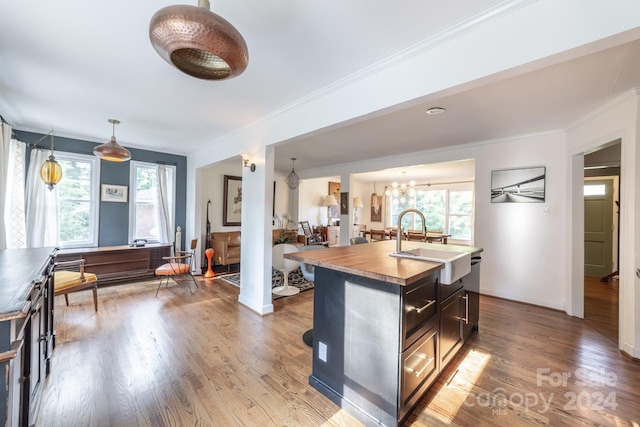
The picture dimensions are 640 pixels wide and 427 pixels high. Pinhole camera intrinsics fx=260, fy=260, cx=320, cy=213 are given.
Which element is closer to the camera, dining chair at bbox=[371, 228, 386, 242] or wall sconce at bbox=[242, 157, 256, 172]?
wall sconce at bbox=[242, 157, 256, 172]

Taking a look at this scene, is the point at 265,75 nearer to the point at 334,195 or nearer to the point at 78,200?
the point at 78,200

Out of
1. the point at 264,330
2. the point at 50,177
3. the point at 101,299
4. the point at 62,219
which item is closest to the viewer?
the point at 264,330

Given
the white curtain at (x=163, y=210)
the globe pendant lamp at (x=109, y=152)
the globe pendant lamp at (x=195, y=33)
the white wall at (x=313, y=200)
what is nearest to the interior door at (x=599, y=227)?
the white wall at (x=313, y=200)

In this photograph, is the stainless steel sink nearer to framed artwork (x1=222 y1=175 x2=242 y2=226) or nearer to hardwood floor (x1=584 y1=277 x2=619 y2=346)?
hardwood floor (x1=584 y1=277 x2=619 y2=346)

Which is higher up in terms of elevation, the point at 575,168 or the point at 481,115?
the point at 481,115

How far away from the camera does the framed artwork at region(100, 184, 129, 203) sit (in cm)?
471

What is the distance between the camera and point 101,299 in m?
3.80

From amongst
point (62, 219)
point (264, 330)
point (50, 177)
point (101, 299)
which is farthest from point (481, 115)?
point (62, 219)

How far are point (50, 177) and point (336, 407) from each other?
159 inches

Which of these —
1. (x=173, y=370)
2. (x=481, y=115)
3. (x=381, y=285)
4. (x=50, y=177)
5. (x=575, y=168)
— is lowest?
(x=173, y=370)

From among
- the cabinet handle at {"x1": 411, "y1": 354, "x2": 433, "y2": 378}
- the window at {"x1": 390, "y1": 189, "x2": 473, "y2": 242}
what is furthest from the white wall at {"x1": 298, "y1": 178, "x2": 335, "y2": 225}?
the cabinet handle at {"x1": 411, "y1": 354, "x2": 433, "y2": 378}

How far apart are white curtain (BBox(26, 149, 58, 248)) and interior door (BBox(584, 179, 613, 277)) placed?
9.73 meters

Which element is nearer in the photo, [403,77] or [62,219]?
[403,77]

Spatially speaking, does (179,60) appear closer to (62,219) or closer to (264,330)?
(264,330)
